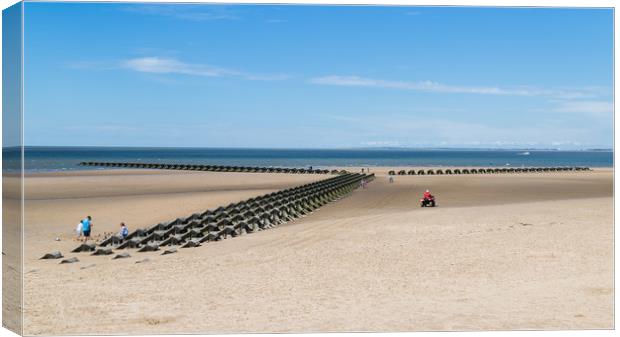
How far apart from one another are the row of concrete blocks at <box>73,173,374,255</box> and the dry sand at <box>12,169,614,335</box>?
67 centimetres

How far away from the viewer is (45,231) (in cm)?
2498

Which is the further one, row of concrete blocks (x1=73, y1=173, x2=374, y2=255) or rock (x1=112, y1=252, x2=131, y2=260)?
row of concrete blocks (x1=73, y1=173, x2=374, y2=255)

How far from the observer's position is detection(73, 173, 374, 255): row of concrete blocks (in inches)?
792

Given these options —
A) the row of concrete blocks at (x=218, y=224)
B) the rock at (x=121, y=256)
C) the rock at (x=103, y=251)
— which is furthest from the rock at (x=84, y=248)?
the rock at (x=121, y=256)

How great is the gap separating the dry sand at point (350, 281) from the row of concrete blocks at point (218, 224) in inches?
26.5

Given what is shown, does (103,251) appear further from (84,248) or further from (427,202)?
(427,202)

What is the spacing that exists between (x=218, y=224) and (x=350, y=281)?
31.8 ft

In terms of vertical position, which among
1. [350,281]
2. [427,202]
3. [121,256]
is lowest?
[121,256]

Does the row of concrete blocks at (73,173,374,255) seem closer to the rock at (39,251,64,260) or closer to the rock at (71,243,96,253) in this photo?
the rock at (71,243,96,253)

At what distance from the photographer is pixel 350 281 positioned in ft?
44.4

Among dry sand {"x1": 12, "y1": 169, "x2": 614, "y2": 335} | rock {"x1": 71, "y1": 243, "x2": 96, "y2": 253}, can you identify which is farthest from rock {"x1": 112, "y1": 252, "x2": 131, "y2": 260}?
rock {"x1": 71, "y1": 243, "x2": 96, "y2": 253}

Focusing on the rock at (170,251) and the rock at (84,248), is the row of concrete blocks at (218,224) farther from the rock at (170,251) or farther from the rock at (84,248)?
the rock at (170,251)

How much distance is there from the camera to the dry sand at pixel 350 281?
10.6 meters

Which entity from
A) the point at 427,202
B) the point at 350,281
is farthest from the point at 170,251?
the point at 427,202
